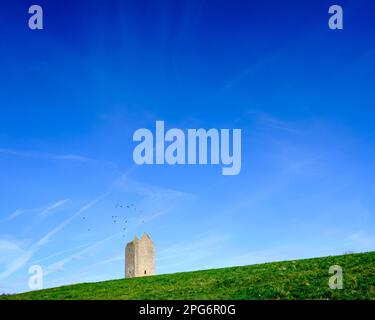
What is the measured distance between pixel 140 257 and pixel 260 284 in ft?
98.6

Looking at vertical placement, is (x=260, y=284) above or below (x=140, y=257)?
below

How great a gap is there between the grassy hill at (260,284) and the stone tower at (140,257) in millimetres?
20684

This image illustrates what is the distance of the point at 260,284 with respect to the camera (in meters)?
17.8

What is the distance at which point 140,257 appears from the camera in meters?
46.4

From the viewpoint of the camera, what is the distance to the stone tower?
45625mm

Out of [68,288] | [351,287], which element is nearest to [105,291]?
[68,288]

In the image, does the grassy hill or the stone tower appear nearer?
the grassy hill

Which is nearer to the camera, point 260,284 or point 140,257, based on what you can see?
point 260,284

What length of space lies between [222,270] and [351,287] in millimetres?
9118

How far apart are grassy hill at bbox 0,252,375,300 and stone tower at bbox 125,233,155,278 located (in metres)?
20.7
